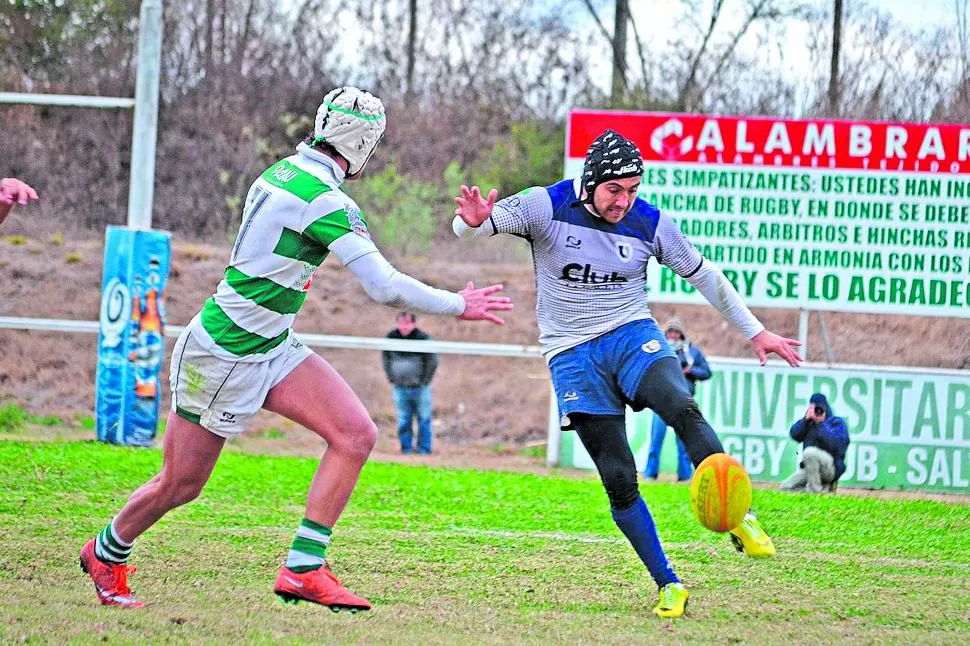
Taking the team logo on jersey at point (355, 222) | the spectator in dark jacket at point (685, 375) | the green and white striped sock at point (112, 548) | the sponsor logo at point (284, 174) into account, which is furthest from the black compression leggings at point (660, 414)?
the spectator in dark jacket at point (685, 375)

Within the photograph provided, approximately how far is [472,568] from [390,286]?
2.25 meters

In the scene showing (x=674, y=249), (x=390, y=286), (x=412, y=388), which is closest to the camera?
(x=390, y=286)

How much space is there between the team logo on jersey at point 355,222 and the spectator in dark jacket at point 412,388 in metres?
10.9

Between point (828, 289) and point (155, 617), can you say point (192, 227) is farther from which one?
point (155, 617)

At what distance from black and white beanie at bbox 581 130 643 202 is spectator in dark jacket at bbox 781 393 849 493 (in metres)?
6.98

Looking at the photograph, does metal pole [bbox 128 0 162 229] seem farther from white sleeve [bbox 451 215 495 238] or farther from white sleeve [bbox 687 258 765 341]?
white sleeve [bbox 687 258 765 341]

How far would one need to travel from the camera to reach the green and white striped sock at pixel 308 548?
5328 mm

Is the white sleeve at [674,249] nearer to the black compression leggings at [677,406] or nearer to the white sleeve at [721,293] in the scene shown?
the white sleeve at [721,293]

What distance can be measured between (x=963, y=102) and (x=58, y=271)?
13529 millimetres

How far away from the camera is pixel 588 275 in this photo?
614 centimetres

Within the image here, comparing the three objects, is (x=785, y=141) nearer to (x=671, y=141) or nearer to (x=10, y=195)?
(x=671, y=141)

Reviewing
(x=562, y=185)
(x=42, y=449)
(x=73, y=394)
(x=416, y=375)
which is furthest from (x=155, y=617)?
(x=73, y=394)

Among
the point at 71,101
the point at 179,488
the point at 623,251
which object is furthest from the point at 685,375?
the point at 179,488

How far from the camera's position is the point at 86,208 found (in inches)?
869
